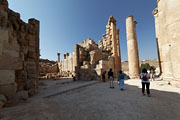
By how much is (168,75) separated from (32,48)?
10.1 metres

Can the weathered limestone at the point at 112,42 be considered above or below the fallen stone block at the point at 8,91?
above

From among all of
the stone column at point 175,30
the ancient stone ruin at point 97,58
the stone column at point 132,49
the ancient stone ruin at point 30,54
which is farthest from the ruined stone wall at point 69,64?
the stone column at point 175,30

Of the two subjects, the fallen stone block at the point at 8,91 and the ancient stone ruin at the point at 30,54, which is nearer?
the fallen stone block at the point at 8,91

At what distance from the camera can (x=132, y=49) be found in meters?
10.2

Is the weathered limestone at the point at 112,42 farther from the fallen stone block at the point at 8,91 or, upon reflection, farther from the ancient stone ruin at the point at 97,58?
the fallen stone block at the point at 8,91

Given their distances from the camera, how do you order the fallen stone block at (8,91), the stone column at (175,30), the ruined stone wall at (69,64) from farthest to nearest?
1. the ruined stone wall at (69,64)
2. the stone column at (175,30)
3. the fallen stone block at (8,91)

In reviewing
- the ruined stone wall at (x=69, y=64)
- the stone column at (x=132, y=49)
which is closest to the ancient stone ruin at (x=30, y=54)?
the stone column at (x=132, y=49)

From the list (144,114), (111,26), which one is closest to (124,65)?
(111,26)

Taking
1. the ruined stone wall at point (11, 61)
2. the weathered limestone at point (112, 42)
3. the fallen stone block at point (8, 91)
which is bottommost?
the fallen stone block at point (8, 91)

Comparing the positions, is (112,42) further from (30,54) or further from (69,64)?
(69,64)

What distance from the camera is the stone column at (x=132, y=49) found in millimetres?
9984

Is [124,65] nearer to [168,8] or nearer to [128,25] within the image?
[128,25]

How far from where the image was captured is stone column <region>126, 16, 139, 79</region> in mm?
9984

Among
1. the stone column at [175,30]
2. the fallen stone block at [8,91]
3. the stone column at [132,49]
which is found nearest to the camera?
the fallen stone block at [8,91]
